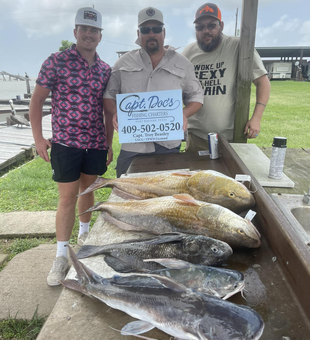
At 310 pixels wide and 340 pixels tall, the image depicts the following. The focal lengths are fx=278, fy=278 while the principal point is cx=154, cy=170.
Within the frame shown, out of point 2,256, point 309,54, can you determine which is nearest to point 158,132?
point 2,256

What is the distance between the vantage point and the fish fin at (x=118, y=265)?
1486mm

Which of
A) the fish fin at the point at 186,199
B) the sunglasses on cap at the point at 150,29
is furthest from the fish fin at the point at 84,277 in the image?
the sunglasses on cap at the point at 150,29

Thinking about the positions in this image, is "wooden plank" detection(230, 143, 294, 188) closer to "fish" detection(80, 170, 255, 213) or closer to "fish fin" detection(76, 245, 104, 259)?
"fish" detection(80, 170, 255, 213)

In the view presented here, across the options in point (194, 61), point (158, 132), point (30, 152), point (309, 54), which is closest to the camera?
point (158, 132)

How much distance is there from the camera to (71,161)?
300 centimetres

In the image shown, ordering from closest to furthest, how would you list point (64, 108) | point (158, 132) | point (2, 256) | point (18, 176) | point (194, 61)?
point (64, 108) → point (158, 132) → point (2, 256) → point (194, 61) → point (18, 176)

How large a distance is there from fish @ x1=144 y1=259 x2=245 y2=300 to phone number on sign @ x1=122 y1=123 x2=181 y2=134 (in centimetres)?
201

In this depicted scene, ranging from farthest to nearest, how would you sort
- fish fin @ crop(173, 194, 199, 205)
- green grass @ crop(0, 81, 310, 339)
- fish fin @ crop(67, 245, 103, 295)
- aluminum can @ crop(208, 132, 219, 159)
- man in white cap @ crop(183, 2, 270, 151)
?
1. man in white cap @ crop(183, 2, 270, 151)
2. aluminum can @ crop(208, 132, 219, 159)
3. green grass @ crop(0, 81, 310, 339)
4. fish fin @ crop(173, 194, 199, 205)
5. fish fin @ crop(67, 245, 103, 295)

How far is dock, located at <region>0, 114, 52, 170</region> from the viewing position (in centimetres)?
786

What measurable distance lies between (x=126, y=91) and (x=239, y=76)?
1.55 meters

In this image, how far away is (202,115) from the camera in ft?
12.8

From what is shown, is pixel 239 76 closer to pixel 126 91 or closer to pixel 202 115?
pixel 202 115

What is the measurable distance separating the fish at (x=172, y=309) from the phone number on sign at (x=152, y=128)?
2029 mm

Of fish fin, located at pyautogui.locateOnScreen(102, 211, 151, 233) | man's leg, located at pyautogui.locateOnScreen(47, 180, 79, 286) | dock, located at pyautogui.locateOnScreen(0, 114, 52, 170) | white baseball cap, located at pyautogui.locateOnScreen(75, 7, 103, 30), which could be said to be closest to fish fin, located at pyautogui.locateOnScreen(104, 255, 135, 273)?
fish fin, located at pyautogui.locateOnScreen(102, 211, 151, 233)
